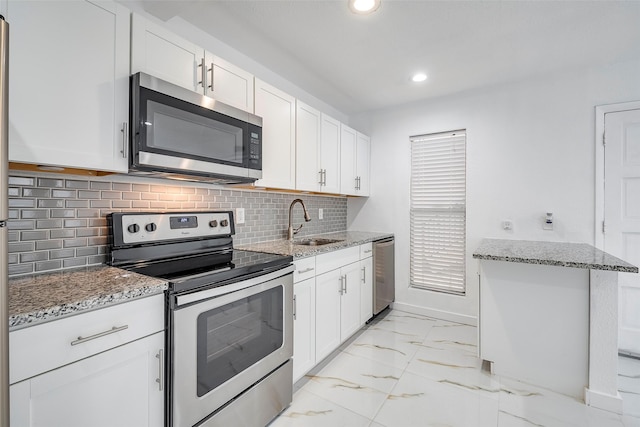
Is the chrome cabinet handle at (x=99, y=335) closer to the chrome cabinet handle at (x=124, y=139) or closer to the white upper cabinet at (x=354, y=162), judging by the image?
the chrome cabinet handle at (x=124, y=139)

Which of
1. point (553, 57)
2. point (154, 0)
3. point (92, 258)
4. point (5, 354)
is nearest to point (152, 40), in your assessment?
point (154, 0)

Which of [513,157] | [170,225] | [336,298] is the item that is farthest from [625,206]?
[170,225]

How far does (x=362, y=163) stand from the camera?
3.57 meters

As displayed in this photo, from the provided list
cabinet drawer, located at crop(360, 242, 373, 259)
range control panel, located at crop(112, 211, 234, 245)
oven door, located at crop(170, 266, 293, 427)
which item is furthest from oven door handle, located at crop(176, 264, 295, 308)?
cabinet drawer, located at crop(360, 242, 373, 259)

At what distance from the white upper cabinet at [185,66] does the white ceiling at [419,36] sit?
10.2 inches

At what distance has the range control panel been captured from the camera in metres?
1.56

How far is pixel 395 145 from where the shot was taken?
358 centimetres

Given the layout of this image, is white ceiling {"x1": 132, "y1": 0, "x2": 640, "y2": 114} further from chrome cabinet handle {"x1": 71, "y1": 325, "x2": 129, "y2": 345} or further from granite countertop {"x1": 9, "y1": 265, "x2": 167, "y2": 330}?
chrome cabinet handle {"x1": 71, "y1": 325, "x2": 129, "y2": 345}

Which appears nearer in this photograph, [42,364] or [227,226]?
[42,364]

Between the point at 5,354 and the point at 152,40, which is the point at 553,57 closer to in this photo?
the point at 152,40

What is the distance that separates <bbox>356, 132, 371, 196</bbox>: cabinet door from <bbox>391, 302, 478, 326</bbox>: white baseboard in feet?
4.63

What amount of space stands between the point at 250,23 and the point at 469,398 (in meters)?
2.84

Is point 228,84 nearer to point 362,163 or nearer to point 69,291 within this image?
point 69,291

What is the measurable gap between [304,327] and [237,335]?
2.15 ft
